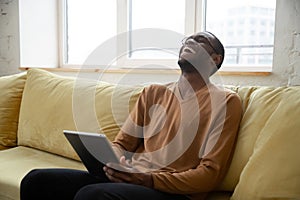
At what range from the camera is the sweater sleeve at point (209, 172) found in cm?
122

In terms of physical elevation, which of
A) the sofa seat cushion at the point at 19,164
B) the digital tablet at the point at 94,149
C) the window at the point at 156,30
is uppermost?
the window at the point at 156,30

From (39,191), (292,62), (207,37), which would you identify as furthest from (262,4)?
(39,191)

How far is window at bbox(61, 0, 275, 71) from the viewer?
2088mm

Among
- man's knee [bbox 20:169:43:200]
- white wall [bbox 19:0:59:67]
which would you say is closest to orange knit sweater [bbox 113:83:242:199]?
man's knee [bbox 20:169:43:200]

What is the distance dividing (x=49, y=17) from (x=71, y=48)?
1.01ft

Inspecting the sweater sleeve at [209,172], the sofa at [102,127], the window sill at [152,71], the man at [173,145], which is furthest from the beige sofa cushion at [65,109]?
the sweater sleeve at [209,172]

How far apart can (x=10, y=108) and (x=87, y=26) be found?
999 mm

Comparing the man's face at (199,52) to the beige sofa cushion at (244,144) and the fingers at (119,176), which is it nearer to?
the beige sofa cushion at (244,144)

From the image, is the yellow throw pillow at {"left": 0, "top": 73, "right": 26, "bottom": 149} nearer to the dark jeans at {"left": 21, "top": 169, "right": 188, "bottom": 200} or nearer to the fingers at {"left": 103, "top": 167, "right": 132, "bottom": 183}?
the dark jeans at {"left": 21, "top": 169, "right": 188, "bottom": 200}

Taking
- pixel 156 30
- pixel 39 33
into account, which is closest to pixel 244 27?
pixel 156 30

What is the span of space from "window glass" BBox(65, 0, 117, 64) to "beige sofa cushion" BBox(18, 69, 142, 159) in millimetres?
721

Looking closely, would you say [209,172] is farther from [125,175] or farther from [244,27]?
[244,27]

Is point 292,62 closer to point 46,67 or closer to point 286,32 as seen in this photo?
point 286,32

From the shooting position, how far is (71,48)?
9.62 ft
